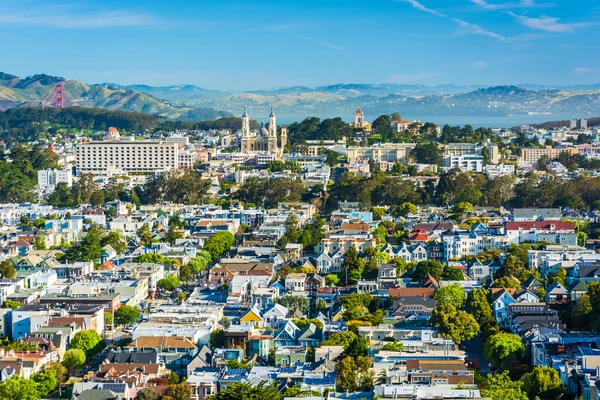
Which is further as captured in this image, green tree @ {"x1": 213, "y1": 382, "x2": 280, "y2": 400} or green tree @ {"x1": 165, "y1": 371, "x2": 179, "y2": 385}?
green tree @ {"x1": 165, "y1": 371, "x2": 179, "y2": 385}

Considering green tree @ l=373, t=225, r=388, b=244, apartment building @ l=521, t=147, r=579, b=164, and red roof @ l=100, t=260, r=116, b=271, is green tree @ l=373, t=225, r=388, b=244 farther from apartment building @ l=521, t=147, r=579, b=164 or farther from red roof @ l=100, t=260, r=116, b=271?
apartment building @ l=521, t=147, r=579, b=164

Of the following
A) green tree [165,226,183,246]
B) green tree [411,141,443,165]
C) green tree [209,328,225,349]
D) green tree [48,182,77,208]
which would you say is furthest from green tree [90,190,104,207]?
green tree [209,328,225,349]

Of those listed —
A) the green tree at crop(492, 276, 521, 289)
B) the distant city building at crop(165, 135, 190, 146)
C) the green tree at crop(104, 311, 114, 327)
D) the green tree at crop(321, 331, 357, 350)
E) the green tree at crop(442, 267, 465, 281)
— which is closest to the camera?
the green tree at crop(321, 331, 357, 350)

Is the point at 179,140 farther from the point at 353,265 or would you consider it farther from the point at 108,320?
the point at 108,320

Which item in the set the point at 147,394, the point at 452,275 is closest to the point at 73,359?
the point at 147,394

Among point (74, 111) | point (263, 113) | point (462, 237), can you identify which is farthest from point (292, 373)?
point (263, 113)

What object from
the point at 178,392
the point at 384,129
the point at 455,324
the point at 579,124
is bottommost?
the point at 178,392

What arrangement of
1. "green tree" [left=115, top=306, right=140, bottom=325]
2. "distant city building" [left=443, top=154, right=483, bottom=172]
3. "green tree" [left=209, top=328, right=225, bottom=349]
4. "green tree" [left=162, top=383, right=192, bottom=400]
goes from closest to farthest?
"green tree" [left=162, top=383, right=192, bottom=400]
"green tree" [left=209, top=328, right=225, bottom=349]
"green tree" [left=115, top=306, right=140, bottom=325]
"distant city building" [left=443, top=154, right=483, bottom=172]

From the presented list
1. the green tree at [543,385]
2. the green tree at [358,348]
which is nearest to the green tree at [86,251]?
the green tree at [358,348]
